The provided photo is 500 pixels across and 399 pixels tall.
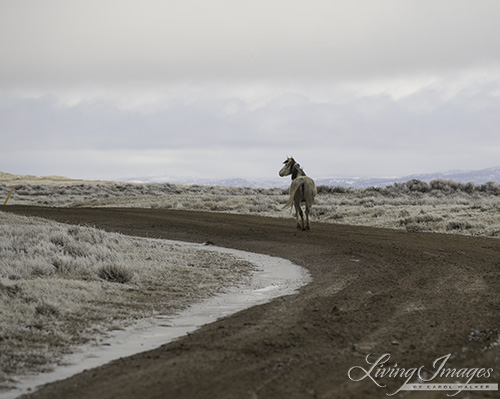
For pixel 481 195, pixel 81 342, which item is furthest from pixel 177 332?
pixel 481 195

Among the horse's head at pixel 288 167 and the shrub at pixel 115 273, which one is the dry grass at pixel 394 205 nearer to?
the horse's head at pixel 288 167

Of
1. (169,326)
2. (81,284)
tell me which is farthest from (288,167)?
(169,326)

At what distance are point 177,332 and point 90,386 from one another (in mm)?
2493

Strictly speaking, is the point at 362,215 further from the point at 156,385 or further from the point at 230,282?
the point at 156,385

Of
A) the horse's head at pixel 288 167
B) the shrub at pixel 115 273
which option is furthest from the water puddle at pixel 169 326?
the horse's head at pixel 288 167

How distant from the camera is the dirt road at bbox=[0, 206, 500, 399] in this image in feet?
17.4

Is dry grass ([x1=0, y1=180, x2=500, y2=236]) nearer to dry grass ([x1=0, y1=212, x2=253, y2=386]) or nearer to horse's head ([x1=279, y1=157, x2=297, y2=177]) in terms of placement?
horse's head ([x1=279, y1=157, x2=297, y2=177])

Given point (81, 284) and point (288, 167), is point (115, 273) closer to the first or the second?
point (81, 284)

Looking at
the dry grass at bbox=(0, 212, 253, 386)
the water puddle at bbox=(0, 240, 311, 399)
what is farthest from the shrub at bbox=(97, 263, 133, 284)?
the water puddle at bbox=(0, 240, 311, 399)

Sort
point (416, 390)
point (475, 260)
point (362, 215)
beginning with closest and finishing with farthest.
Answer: point (416, 390) < point (475, 260) < point (362, 215)

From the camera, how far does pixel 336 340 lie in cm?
693

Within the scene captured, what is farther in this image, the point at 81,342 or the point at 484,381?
the point at 81,342

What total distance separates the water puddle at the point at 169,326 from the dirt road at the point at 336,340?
315mm

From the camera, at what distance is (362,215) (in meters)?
31.2
